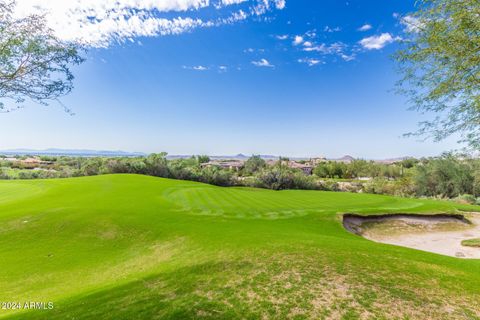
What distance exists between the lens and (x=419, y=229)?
62.5ft

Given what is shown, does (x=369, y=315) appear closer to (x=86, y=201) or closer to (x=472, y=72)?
(x=472, y=72)

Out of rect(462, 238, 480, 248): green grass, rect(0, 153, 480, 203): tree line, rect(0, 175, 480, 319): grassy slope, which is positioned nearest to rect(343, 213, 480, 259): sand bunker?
rect(462, 238, 480, 248): green grass

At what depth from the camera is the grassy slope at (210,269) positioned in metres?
5.83

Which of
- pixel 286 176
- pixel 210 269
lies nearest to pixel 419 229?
pixel 210 269

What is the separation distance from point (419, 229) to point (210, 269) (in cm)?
1924

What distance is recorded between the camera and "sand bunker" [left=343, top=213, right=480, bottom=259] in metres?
16.5

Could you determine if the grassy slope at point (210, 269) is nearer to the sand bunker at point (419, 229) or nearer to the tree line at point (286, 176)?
the sand bunker at point (419, 229)

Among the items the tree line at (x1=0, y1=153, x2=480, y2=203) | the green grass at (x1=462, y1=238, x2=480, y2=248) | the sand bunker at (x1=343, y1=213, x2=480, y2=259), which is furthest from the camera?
the tree line at (x1=0, y1=153, x2=480, y2=203)

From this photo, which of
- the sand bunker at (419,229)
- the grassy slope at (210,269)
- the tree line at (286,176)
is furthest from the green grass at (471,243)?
the tree line at (286,176)

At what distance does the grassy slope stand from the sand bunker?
290 centimetres

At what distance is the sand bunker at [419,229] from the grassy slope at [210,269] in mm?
2904

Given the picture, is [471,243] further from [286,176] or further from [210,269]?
[286,176]

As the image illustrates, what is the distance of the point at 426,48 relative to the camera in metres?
6.73

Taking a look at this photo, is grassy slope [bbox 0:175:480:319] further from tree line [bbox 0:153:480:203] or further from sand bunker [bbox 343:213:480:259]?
tree line [bbox 0:153:480:203]
